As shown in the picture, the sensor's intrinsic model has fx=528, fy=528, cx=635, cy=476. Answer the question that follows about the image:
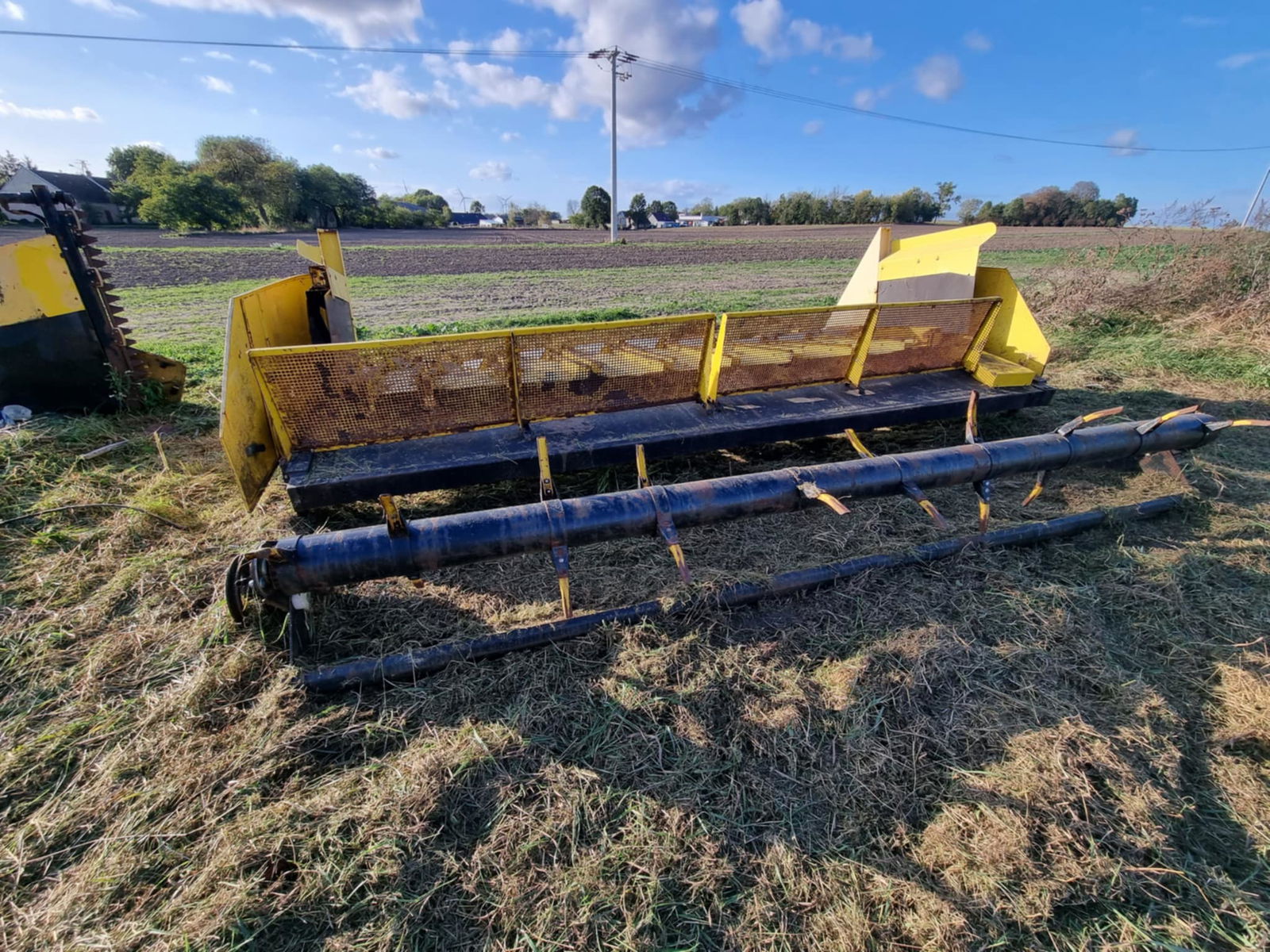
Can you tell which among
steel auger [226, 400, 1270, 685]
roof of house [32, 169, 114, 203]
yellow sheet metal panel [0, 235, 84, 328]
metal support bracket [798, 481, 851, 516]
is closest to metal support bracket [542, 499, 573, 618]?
steel auger [226, 400, 1270, 685]

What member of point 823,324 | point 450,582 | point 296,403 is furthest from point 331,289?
point 823,324

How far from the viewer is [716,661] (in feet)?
7.97

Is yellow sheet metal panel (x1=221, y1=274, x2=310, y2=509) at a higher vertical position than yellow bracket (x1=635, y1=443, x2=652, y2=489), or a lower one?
higher

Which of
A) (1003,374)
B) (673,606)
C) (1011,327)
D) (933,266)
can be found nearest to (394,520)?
(673,606)

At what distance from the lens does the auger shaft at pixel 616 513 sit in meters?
2.15

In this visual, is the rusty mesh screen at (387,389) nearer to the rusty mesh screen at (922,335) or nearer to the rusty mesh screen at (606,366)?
the rusty mesh screen at (606,366)

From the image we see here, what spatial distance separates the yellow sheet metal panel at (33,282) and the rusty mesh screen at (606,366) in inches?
165

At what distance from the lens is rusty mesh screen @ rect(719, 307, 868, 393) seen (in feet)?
13.0

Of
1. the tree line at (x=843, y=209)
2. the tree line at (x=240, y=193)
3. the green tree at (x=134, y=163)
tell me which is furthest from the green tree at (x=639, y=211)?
the green tree at (x=134, y=163)

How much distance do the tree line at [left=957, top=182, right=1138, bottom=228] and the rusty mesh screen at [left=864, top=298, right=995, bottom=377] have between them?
61.8 metres

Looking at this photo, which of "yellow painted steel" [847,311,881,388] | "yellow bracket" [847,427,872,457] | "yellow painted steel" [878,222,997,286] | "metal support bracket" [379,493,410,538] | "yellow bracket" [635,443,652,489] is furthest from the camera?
"yellow painted steel" [878,222,997,286]

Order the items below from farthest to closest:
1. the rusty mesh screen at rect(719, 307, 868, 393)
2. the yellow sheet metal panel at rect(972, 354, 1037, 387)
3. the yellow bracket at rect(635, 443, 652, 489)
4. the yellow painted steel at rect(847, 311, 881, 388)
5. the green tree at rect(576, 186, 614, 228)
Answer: the green tree at rect(576, 186, 614, 228) → the yellow sheet metal panel at rect(972, 354, 1037, 387) → the yellow painted steel at rect(847, 311, 881, 388) → the rusty mesh screen at rect(719, 307, 868, 393) → the yellow bracket at rect(635, 443, 652, 489)

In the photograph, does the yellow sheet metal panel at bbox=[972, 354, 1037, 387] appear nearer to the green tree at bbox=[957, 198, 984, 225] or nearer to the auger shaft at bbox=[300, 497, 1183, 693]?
the auger shaft at bbox=[300, 497, 1183, 693]

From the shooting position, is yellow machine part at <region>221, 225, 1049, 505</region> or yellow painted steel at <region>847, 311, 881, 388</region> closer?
yellow machine part at <region>221, 225, 1049, 505</region>
